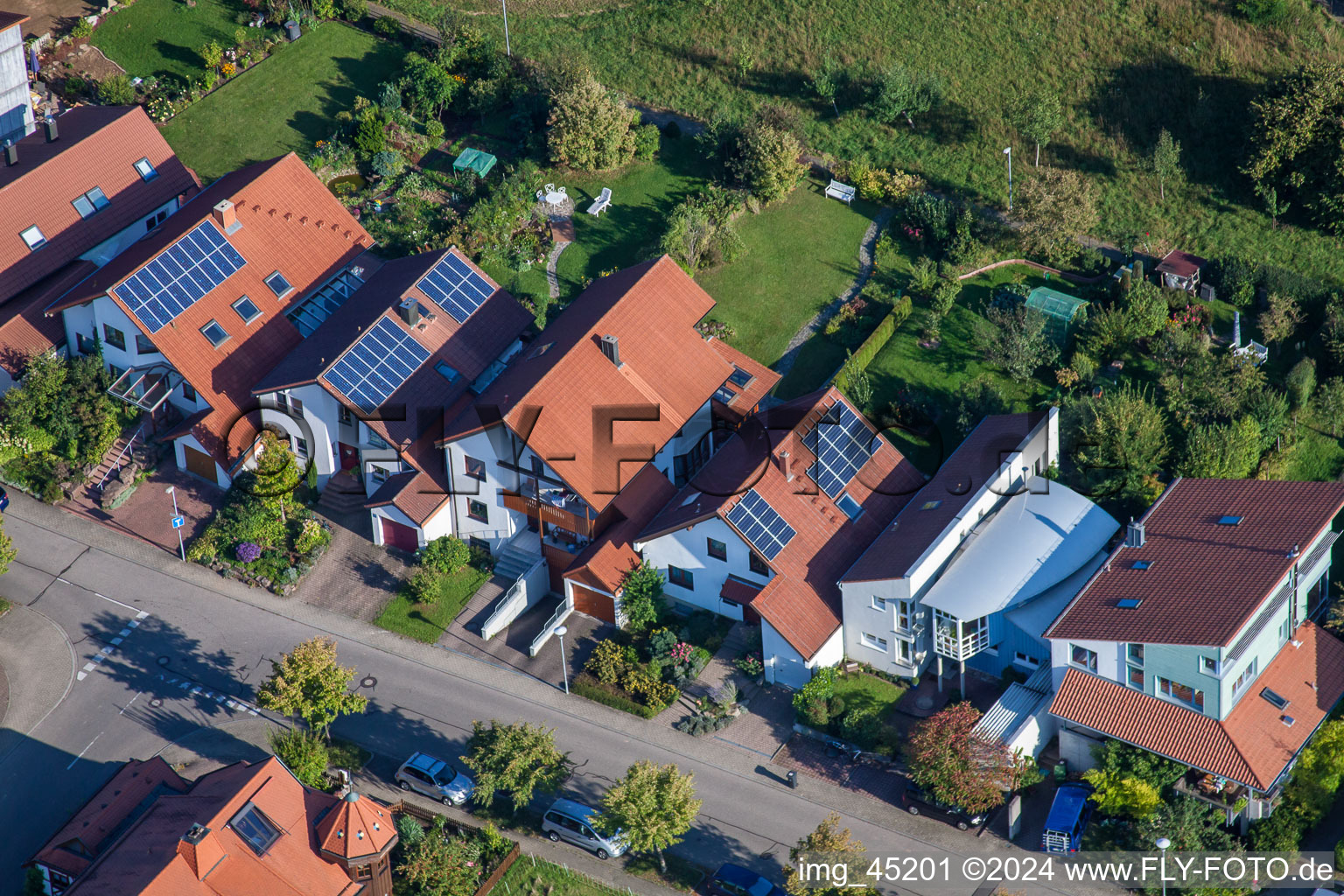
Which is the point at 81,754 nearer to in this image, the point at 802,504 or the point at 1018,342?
the point at 802,504

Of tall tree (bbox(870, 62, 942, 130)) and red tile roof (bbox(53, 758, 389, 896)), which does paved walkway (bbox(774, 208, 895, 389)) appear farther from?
red tile roof (bbox(53, 758, 389, 896))

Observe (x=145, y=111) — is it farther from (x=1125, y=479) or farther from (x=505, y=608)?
(x=1125, y=479)

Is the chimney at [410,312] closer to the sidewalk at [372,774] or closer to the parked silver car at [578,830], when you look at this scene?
the sidewalk at [372,774]

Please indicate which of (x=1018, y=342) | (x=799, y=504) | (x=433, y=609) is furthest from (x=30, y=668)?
(x=1018, y=342)

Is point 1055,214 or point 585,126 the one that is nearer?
point 1055,214

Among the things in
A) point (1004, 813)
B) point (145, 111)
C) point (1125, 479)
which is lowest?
point (1004, 813)

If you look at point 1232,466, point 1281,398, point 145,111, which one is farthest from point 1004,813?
point 145,111
